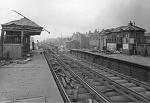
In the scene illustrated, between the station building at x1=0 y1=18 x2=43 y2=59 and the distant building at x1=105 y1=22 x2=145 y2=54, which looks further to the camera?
the distant building at x1=105 y1=22 x2=145 y2=54

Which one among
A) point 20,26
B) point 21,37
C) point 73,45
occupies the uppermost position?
point 20,26

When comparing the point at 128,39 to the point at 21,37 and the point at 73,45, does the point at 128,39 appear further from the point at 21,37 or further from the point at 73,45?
the point at 73,45

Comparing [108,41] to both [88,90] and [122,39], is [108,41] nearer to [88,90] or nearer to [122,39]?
[122,39]

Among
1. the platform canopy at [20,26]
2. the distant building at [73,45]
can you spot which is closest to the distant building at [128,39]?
the platform canopy at [20,26]

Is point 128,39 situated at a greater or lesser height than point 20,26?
lesser

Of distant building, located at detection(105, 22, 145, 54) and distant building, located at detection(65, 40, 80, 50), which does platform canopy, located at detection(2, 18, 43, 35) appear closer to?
distant building, located at detection(105, 22, 145, 54)

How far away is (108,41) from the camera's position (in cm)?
2788

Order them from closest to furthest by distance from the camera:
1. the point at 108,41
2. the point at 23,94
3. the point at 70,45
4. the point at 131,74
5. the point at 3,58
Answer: the point at 23,94, the point at 131,74, the point at 3,58, the point at 108,41, the point at 70,45

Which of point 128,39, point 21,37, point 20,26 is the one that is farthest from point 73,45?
point 21,37

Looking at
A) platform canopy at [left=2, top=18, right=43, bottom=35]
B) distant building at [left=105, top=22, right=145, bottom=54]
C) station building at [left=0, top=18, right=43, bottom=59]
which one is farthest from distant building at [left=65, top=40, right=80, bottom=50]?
platform canopy at [left=2, top=18, right=43, bottom=35]

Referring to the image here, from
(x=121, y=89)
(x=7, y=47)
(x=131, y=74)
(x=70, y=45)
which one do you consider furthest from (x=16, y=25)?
(x=70, y=45)

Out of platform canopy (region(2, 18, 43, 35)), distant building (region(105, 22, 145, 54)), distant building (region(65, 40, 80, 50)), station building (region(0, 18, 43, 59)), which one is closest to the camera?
station building (region(0, 18, 43, 59))

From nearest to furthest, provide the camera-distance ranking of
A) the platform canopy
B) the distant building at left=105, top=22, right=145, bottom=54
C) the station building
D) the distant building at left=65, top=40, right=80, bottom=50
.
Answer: the station building < the platform canopy < the distant building at left=105, top=22, right=145, bottom=54 < the distant building at left=65, top=40, right=80, bottom=50

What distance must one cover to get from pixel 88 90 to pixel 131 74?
5175 millimetres
